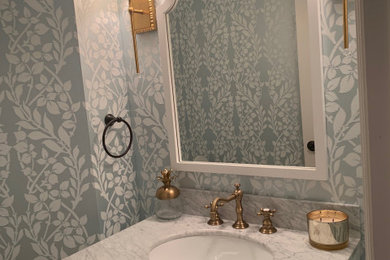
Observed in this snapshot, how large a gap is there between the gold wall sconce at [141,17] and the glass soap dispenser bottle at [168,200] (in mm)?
454

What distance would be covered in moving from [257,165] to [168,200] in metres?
0.35

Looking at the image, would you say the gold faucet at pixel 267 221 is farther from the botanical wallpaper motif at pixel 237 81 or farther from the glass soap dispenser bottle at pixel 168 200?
the glass soap dispenser bottle at pixel 168 200

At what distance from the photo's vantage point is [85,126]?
52.7 inches

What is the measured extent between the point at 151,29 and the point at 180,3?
15 centimetres

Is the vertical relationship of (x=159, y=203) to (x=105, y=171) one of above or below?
below

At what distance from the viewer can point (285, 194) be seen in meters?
1.21

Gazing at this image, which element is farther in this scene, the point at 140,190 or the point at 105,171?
the point at 140,190

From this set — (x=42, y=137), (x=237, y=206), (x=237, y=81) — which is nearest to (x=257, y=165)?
(x=237, y=206)

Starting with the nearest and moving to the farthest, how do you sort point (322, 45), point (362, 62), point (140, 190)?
point (362, 62)
point (322, 45)
point (140, 190)

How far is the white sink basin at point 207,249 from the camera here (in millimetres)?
1155

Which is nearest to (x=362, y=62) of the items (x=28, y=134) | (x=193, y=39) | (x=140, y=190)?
(x=193, y=39)

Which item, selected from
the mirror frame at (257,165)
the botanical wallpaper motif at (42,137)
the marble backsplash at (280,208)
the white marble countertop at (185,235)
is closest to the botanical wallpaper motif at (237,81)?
the mirror frame at (257,165)

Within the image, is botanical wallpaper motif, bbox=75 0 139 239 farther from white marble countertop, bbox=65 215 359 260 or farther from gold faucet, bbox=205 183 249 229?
gold faucet, bbox=205 183 249 229

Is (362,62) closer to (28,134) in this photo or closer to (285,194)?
(285,194)
